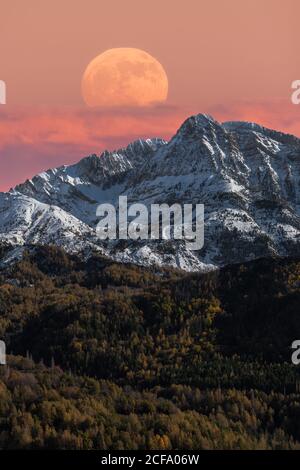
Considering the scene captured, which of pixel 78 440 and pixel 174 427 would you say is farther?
pixel 174 427
